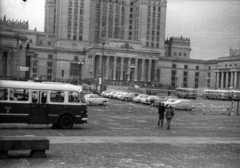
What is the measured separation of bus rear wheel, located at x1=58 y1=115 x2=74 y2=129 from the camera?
2105 centimetres

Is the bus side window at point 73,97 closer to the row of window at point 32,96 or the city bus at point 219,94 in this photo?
the row of window at point 32,96

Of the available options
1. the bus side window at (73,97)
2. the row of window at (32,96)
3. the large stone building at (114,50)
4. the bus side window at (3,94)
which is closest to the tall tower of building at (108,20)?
the large stone building at (114,50)

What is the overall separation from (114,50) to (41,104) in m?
82.7

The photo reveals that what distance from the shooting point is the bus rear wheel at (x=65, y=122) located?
69.1 ft

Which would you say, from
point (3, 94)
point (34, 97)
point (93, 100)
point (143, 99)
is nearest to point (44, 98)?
point (34, 97)

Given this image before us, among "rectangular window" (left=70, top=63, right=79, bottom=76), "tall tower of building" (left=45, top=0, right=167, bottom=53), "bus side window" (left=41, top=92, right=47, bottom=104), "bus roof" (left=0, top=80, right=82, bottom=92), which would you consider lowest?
"bus side window" (left=41, top=92, right=47, bottom=104)

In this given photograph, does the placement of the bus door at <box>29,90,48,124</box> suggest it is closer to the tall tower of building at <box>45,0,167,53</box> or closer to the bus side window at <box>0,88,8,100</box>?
the bus side window at <box>0,88,8,100</box>

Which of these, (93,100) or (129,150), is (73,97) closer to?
(129,150)

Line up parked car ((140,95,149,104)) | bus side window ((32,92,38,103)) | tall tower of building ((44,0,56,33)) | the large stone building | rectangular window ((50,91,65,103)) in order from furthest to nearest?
tall tower of building ((44,0,56,33)) < the large stone building < parked car ((140,95,149,104)) < rectangular window ((50,91,65,103)) < bus side window ((32,92,38,103))

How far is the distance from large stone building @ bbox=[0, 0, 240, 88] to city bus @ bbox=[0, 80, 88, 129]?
69065 millimetres

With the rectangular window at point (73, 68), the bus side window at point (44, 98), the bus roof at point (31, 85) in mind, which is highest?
the rectangular window at point (73, 68)

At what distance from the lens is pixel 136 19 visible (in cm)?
12462

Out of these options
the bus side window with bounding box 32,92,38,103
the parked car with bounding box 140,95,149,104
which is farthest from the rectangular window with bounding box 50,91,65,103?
the parked car with bounding box 140,95,149,104

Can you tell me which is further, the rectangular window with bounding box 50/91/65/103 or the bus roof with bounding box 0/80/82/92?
the rectangular window with bounding box 50/91/65/103
